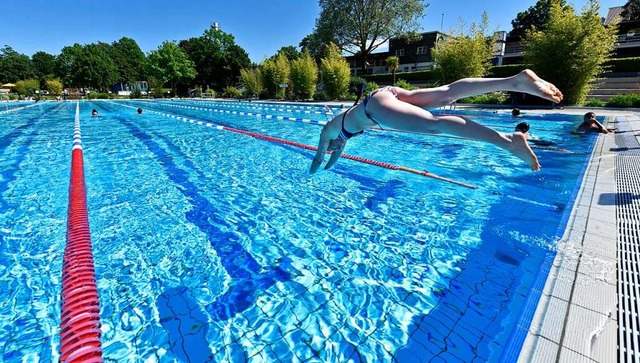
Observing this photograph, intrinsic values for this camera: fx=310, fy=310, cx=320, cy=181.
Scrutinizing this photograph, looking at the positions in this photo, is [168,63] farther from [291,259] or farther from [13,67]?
[291,259]

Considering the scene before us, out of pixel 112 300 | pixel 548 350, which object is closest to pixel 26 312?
pixel 112 300

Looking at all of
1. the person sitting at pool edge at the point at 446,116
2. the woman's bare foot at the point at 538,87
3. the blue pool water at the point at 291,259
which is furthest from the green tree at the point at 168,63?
the woman's bare foot at the point at 538,87

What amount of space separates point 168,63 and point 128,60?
27.0m

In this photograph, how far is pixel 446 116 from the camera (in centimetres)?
221

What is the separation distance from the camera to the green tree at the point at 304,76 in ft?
98.4

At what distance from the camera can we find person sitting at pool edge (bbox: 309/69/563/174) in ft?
6.98

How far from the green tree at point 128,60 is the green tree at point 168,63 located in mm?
11448

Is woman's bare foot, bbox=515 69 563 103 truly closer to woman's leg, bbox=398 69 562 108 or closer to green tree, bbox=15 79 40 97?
woman's leg, bbox=398 69 562 108

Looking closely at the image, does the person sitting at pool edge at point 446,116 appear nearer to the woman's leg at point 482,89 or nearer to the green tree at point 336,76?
the woman's leg at point 482,89

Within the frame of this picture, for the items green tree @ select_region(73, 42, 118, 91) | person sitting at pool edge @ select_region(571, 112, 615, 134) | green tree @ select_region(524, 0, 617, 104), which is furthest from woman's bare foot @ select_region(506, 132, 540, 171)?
green tree @ select_region(73, 42, 118, 91)

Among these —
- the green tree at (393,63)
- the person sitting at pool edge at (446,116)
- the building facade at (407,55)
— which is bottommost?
the person sitting at pool edge at (446,116)

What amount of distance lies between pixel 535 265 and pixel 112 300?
3797 mm

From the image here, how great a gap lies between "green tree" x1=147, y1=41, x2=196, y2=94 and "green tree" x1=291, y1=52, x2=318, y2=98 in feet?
91.3

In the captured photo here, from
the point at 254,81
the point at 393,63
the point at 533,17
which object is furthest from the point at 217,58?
the point at 533,17
